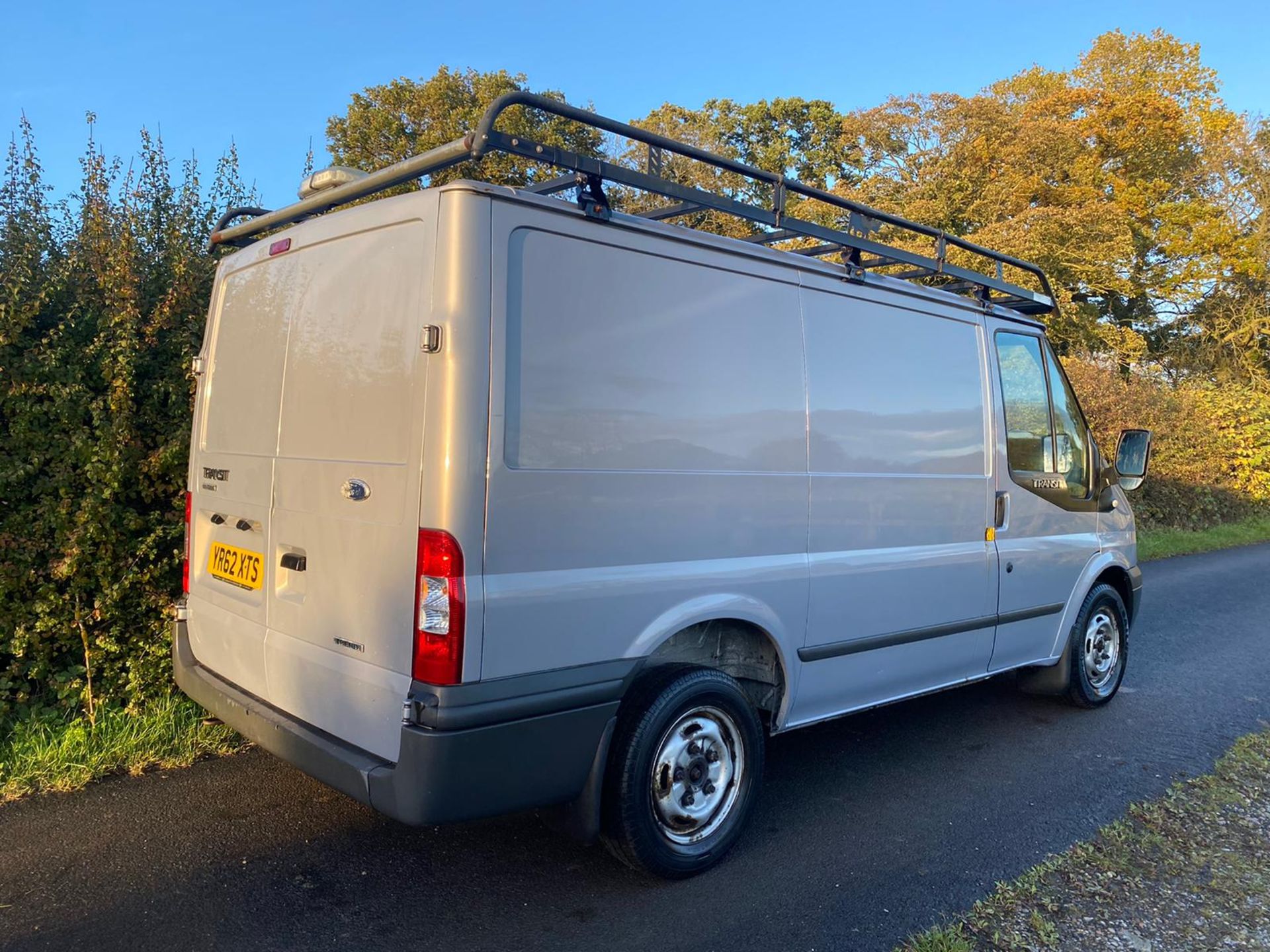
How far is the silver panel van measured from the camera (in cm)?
268

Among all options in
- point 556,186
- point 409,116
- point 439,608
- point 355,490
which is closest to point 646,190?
point 556,186

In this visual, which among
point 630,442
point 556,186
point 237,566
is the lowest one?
point 237,566

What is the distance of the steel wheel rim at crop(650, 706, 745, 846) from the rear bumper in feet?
1.10

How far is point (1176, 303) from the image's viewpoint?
85.3 ft

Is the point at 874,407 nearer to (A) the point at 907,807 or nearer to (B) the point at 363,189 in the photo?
(A) the point at 907,807

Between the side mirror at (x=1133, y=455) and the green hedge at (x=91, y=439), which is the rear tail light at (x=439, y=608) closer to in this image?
the green hedge at (x=91, y=439)

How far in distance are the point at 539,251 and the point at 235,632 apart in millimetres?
1950

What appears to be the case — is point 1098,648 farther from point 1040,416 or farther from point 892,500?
point 892,500

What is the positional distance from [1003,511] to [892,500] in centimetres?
98

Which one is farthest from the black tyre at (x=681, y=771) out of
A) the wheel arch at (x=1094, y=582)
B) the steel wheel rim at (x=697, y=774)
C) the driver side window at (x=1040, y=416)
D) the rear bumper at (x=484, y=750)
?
the wheel arch at (x=1094, y=582)

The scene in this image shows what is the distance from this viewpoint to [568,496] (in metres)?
2.85

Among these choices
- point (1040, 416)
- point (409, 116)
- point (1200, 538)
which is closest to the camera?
point (1040, 416)

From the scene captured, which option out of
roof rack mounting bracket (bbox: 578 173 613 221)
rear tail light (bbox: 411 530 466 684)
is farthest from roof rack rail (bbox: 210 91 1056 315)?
rear tail light (bbox: 411 530 466 684)

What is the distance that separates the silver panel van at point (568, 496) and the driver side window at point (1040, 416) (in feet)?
1.64
